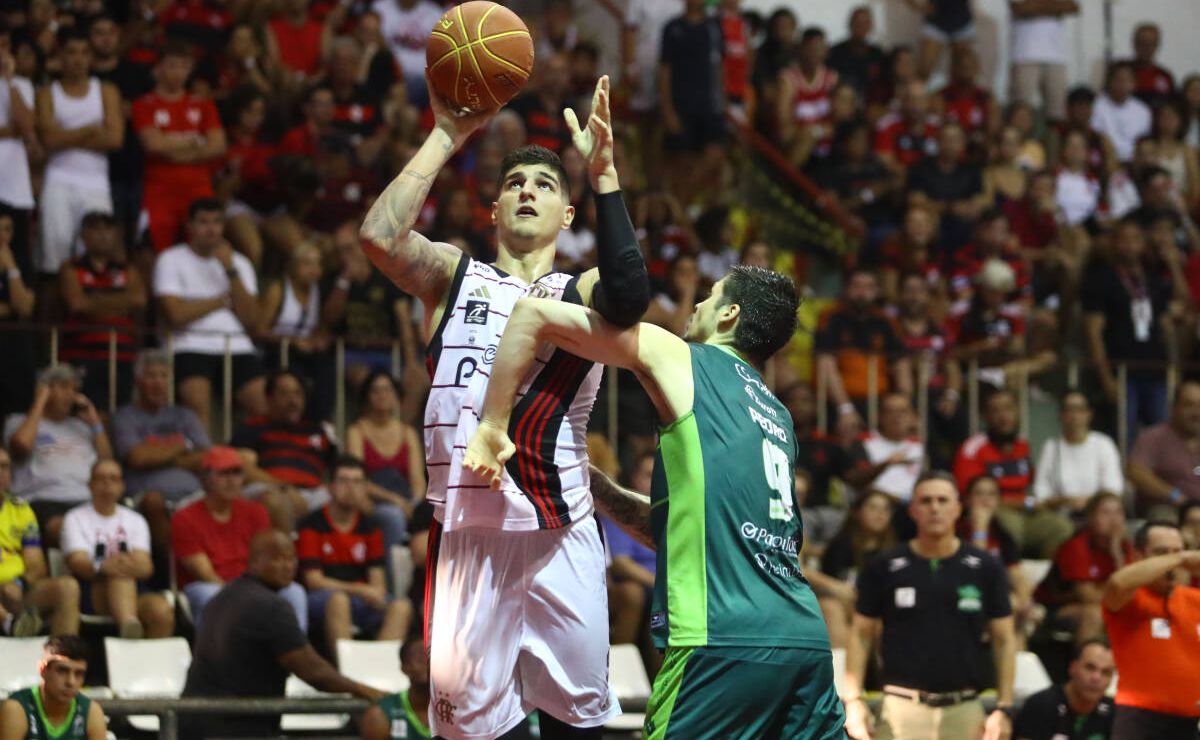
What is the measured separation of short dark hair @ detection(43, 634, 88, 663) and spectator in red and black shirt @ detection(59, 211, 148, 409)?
365 cm

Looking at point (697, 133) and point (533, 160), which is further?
point (697, 133)

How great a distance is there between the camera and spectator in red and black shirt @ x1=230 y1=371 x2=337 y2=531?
1216 cm

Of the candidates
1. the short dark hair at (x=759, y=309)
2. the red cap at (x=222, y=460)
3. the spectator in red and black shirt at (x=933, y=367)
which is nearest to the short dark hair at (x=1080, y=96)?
the spectator in red and black shirt at (x=933, y=367)

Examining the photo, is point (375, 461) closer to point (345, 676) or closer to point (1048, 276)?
point (345, 676)

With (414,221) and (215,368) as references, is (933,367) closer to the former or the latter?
(215,368)

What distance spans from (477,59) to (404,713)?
4584 millimetres

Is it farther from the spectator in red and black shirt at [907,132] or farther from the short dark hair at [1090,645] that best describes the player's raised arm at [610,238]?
the spectator in red and black shirt at [907,132]


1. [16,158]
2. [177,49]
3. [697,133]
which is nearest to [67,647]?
[16,158]

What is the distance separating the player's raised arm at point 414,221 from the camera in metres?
5.86

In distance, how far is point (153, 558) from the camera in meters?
11.2

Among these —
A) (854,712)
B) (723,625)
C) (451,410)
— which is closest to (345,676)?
(854,712)

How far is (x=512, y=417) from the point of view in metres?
5.86

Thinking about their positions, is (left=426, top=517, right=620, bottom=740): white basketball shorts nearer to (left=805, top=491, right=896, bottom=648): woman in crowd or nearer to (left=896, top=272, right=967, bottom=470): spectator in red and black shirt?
(left=805, top=491, right=896, bottom=648): woman in crowd

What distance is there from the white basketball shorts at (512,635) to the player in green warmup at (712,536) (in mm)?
516
